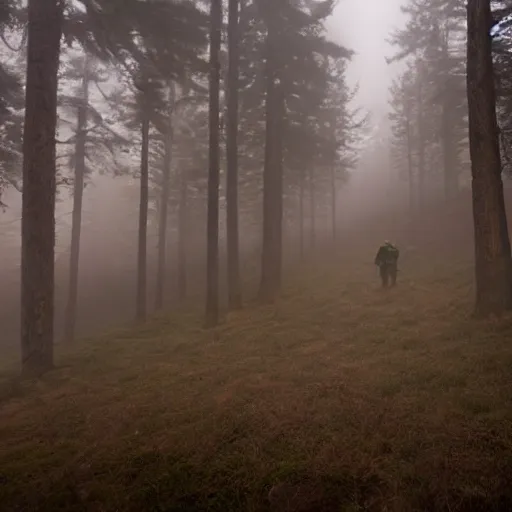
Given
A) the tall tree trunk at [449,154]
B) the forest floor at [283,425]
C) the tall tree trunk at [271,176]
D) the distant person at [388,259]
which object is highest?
the tall tree trunk at [449,154]

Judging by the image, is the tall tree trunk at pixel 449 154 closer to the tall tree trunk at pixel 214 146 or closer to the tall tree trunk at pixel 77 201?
the tall tree trunk at pixel 214 146

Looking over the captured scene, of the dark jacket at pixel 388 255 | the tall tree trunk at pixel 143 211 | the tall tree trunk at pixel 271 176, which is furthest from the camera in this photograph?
the tall tree trunk at pixel 143 211

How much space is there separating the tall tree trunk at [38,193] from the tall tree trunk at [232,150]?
6.29m

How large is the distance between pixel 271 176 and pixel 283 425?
479 inches

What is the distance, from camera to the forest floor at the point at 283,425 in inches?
150

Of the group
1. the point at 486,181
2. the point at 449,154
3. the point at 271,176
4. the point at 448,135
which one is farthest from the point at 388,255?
the point at 449,154

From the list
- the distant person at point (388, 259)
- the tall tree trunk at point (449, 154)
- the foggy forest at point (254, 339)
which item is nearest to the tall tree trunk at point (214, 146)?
the foggy forest at point (254, 339)

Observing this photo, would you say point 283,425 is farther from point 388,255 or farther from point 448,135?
point 448,135

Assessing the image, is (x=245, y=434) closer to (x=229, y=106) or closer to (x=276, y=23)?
(x=229, y=106)

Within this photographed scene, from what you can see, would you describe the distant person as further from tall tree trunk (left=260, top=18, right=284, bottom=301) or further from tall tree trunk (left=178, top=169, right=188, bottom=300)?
tall tree trunk (left=178, top=169, right=188, bottom=300)

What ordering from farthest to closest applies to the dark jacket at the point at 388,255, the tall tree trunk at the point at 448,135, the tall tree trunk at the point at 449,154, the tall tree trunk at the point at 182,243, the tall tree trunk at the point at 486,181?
the tall tree trunk at the point at 449,154 < the tall tree trunk at the point at 448,135 < the tall tree trunk at the point at 182,243 < the dark jacket at the point at 388,255 < the tall tree trunk at the point at 486,181

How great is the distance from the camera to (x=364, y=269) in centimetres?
2034

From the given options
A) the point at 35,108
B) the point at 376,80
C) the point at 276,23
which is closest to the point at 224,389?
the point at 35,108

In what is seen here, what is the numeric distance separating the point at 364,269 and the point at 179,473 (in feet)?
56.9
